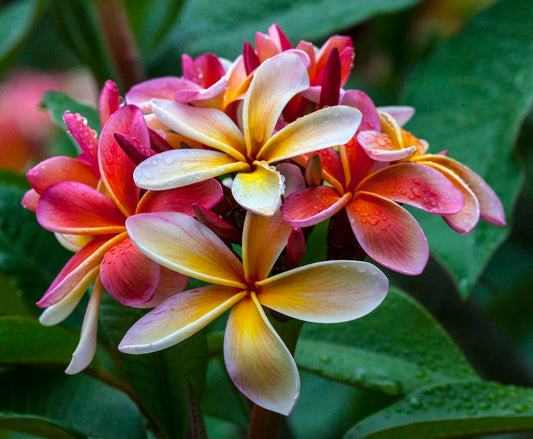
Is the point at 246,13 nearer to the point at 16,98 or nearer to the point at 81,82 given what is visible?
the point at 16,98

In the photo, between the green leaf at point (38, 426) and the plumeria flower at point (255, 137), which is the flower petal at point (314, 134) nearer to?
the plumeria flower at point (255, 137)

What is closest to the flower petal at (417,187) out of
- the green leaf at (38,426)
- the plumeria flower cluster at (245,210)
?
the plumeria flower cluster at (245,210)

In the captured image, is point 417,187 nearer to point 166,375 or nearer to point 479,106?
point 166,375

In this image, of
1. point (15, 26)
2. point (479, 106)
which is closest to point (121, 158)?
point (479, 106)

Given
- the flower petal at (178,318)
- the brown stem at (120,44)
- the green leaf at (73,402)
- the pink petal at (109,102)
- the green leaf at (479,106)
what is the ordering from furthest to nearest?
1. the brown stem at (120,44)
2. the green leaf at (479,106)
3. the green leaf at (73,402)
4. the pink petal at (109,102)
5. the flower petal at (178,318)

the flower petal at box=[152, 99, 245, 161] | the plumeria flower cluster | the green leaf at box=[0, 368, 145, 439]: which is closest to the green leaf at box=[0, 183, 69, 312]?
the green leaf at box=[0, 368, 145, 439]

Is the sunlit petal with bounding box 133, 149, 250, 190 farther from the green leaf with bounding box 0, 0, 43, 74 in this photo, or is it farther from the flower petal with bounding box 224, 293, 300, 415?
the green leaf with bounding box 0, 0, 43, 74

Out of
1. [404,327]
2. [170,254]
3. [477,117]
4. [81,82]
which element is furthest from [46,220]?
[81,82]
